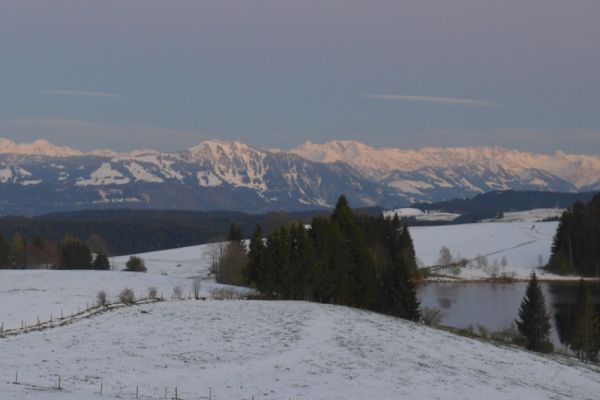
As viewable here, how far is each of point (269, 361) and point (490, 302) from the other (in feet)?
275

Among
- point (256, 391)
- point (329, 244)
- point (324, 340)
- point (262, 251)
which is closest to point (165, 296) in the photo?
point (262, 251)

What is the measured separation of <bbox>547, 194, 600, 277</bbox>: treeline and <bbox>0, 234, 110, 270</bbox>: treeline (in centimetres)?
11227

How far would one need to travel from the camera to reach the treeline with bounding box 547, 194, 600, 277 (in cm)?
18050

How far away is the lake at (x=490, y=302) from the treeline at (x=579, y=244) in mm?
18605

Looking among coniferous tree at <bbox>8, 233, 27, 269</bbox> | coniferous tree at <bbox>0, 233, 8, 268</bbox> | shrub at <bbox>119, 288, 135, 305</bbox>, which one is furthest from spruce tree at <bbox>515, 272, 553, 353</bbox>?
coniferous tree at <bbox>8, 233, 27, 269</bbox>

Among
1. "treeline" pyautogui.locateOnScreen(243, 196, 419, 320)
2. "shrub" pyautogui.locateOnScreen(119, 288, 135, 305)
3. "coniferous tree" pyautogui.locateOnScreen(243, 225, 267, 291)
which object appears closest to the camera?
"shrub" pyautogui.locateOnScreen(119, 288, 135, 305)

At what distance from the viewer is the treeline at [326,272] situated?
3258 inches

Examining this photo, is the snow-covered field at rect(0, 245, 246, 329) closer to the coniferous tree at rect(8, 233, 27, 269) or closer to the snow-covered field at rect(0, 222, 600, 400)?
the snow-covered field at rect(0, 222, 600, 400)

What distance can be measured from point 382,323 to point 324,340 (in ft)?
42.4

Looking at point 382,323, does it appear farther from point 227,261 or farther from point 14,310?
point 227,261

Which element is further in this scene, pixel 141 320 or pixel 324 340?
pixel 141 320

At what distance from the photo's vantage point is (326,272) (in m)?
83.3

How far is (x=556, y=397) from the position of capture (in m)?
44.2

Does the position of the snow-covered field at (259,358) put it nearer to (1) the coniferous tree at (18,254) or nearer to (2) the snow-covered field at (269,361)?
(2) the snow-covered field at (269,361)
